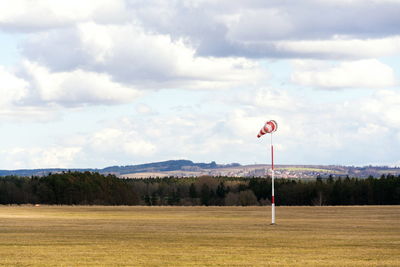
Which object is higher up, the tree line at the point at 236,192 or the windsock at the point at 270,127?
the windsock at the point at 270,127

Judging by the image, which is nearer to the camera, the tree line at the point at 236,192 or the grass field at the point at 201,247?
the grass field at the point at 201,247

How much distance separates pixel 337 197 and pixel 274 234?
10117cm

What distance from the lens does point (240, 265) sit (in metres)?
24.8

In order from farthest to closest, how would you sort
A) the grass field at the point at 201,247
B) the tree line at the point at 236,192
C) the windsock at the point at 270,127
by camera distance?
the tree line at the point at 236,192, the windsock at the point at 270,127, the grass field at the point at 201,247

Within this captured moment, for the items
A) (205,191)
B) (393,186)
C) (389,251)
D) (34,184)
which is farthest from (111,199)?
(389,251)

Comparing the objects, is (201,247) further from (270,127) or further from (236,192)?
(236,192)

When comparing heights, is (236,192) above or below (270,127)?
below

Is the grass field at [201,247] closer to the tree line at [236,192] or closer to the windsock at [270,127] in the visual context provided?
the windsock at [270,127]

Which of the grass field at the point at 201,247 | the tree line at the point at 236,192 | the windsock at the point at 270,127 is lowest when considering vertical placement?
the grass field at the point at 201,247

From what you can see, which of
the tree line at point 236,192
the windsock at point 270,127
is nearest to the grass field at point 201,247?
the windsock at point 270,127

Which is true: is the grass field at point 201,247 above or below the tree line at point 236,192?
below

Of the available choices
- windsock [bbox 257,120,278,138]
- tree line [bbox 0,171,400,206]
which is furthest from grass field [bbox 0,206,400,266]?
tree line [bbox 0,171,400,206]

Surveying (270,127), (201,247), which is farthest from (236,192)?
(201,247)

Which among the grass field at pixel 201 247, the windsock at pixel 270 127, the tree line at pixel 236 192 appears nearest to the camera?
the grass field at pixel 201 247
